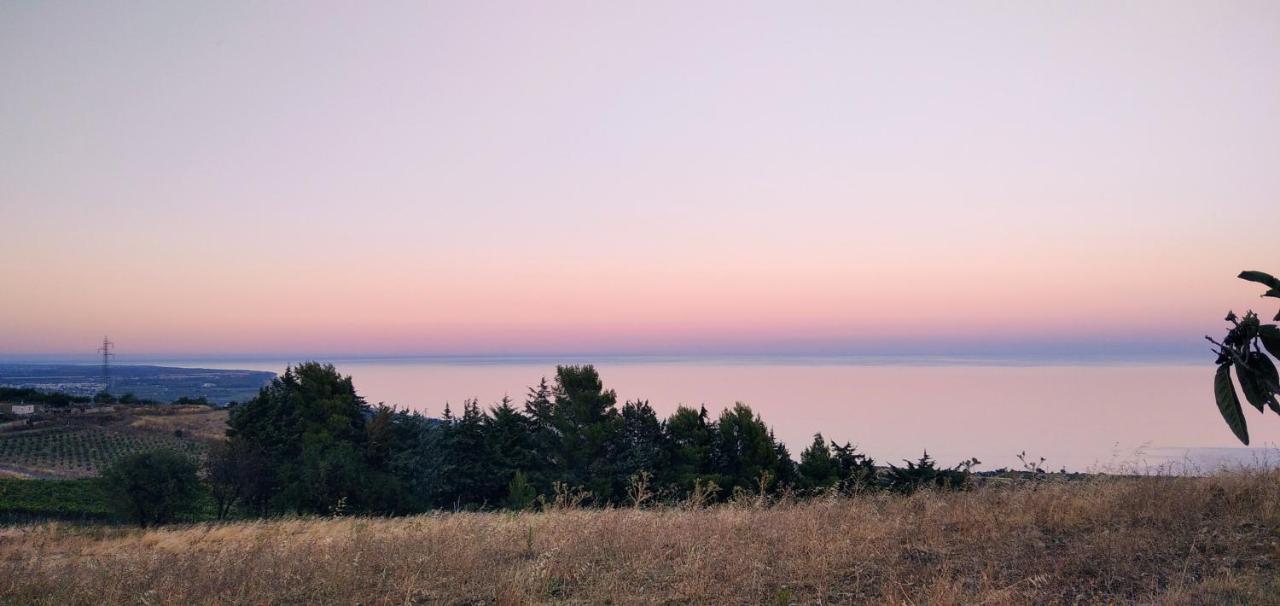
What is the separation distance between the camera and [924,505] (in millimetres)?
7836

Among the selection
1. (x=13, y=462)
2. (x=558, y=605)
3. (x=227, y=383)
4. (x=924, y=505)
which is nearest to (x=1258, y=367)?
(x=924, y=505)

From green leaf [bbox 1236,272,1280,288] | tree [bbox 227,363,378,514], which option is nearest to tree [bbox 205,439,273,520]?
tree [bbox 227,363,378,514]

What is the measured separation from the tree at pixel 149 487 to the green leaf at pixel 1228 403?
2933 cm

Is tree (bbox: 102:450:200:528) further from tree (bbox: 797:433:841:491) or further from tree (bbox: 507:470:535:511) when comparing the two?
tree (bbox: 797:433:841:491)

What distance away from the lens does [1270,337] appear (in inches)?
201

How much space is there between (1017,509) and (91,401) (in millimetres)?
104446

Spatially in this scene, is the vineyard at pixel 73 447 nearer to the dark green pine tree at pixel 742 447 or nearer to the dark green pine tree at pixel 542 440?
the dark green pine tree at pixel 542 440

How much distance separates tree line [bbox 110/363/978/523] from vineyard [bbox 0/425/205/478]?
1698 cm

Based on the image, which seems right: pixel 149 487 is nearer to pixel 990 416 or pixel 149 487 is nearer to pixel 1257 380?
pixel 1257 380

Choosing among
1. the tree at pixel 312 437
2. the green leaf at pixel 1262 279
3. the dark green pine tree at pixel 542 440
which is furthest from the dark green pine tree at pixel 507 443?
the green leaf at pixel 1262 279

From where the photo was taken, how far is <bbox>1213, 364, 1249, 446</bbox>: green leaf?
4.98m

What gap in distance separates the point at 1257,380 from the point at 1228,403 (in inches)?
13.6

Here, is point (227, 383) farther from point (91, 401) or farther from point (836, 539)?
point (836, 539)

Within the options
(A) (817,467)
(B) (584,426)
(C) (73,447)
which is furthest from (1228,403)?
(C) (73,447)
